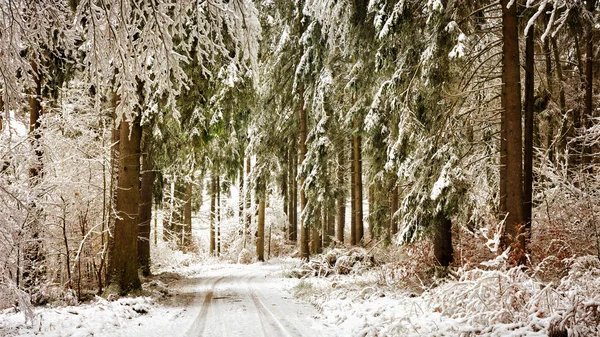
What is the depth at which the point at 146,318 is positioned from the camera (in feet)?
26.4

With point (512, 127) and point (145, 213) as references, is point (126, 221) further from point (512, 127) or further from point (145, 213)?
point (512, 127)

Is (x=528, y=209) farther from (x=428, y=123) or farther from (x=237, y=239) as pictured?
(x=237, y=239)

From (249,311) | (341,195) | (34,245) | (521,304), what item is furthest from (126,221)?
(341,195)

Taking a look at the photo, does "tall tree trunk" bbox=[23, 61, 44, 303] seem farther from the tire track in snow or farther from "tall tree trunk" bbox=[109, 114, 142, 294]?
the tire track in snow

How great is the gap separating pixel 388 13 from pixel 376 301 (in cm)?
711

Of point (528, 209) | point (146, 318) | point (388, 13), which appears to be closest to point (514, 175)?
point (528, 209)

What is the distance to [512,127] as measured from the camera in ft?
25.6

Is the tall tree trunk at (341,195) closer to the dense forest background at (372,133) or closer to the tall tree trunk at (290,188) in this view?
the dense forest background at (372,133)

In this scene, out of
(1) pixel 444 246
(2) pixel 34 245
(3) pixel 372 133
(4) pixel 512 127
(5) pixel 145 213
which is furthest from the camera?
(5) pixel 145 213

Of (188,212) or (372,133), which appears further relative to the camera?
(188,212)

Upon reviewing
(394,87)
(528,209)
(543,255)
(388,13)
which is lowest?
(543,255)

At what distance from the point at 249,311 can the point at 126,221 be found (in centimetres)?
390

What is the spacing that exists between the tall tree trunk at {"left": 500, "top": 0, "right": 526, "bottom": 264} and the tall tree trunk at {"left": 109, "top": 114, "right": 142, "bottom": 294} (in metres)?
8.75

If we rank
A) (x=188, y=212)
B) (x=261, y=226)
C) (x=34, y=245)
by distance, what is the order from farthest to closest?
(x=188, y=212) → (x=261, y=226) → (x=34, y=245)
